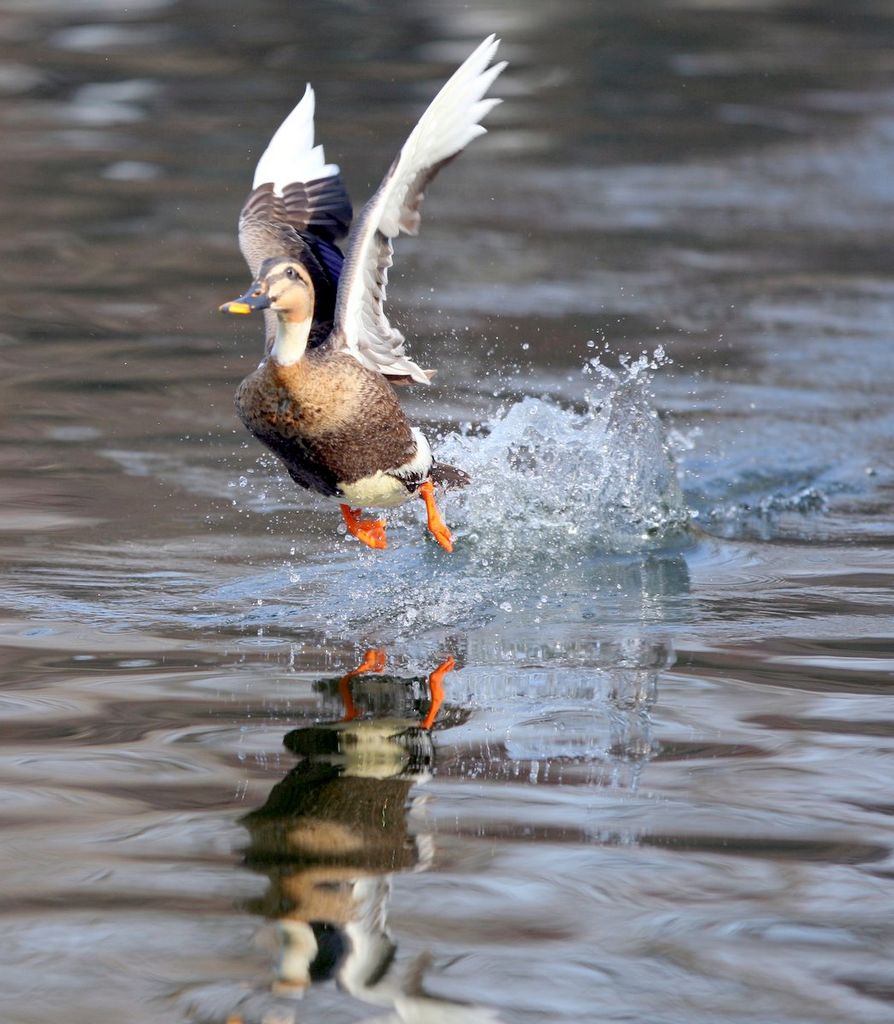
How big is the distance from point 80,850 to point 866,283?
8.82m

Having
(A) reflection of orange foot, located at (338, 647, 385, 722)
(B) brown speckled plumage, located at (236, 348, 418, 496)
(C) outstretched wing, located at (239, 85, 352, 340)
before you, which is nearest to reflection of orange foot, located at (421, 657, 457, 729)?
(A) reflection of orange foot, located at (338, 647, 385, 722)

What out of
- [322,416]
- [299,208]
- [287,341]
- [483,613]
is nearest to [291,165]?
[299,208]

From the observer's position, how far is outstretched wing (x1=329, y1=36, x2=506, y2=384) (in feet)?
19.3

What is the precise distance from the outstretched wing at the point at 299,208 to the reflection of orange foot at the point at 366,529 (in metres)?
0.83

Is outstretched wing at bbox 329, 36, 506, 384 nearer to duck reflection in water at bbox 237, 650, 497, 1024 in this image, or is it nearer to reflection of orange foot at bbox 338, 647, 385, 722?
reflection of orange foot at bbox 338, 647, 385, 722

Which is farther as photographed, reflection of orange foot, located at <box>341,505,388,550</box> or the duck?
reflection of orange foot, located at <box>341,505,388,550</box>

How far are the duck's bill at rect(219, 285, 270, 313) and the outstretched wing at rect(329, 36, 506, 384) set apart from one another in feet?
Answer: 1.60

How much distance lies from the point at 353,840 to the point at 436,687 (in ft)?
3.85

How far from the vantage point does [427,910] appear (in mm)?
3824

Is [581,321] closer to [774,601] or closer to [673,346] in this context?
[673,346]

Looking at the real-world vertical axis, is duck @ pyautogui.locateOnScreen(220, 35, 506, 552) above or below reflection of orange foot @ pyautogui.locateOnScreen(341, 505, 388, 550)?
above

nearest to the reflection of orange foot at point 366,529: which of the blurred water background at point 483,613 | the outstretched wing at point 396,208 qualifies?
the blurred water background at point 483,613

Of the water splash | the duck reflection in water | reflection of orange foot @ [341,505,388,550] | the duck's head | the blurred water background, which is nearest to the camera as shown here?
the duck reflection in water

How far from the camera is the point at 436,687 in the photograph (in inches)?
209
